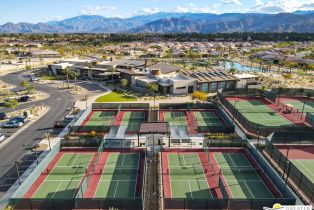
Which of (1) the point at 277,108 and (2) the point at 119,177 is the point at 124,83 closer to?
(1) the point at 277,108

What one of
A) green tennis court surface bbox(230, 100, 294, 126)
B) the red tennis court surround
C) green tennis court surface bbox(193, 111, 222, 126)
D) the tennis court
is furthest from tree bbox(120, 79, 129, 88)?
the tennis court

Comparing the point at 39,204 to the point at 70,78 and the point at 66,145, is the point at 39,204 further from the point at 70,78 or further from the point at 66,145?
the point at 70,78

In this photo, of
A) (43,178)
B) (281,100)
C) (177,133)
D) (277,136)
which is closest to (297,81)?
(281,100)

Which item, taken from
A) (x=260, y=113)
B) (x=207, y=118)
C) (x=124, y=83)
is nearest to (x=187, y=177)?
(x=207, y=118)

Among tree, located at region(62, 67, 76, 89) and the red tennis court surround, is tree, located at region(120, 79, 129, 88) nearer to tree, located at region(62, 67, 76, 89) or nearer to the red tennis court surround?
tree, located at region(62, 67, 76, 89)

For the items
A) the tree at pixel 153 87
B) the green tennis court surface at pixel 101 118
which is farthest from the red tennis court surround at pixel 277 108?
the green tennis court surface at pixel 101 118
